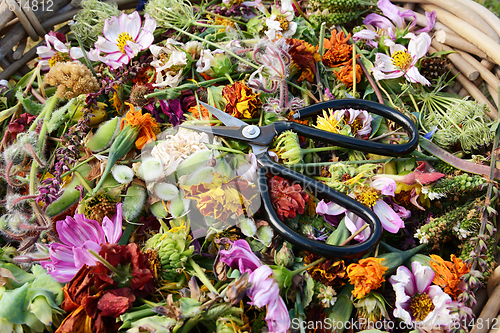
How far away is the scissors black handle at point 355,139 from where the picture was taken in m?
0.79

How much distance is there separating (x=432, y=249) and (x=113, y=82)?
91cm

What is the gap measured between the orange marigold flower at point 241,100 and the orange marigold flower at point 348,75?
0.87 feet

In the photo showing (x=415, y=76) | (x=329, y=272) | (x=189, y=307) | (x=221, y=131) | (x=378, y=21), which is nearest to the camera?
(x=189, y=307)

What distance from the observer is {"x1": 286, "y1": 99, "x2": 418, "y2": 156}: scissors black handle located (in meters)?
0.79

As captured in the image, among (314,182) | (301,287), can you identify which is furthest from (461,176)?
(301,287)

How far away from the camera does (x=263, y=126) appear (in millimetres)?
851

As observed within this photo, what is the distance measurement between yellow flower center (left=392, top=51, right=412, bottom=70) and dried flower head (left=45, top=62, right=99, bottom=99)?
856mm

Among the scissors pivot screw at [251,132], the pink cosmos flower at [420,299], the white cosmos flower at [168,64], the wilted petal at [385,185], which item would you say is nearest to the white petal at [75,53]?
the white cosmos flower at [168,64]

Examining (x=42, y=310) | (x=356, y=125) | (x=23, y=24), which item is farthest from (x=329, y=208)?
(x=23, y=24)

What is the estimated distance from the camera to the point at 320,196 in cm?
79

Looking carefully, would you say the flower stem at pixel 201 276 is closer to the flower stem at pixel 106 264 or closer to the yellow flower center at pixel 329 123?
the flower stem at pixel 106 264

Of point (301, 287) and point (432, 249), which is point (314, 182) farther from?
point (432, 249)

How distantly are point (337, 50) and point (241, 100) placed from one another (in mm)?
349

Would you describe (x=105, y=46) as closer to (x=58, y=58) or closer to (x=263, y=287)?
(x=58, y=58)
